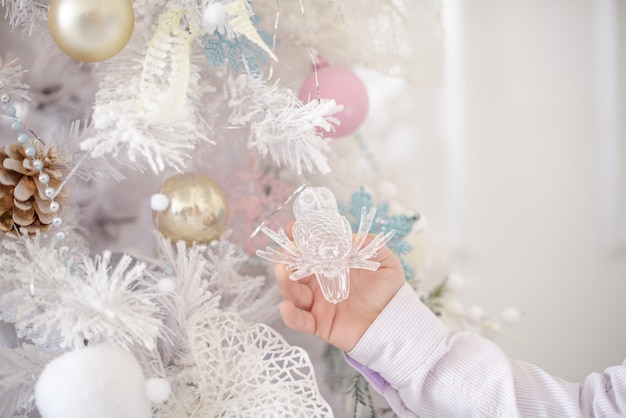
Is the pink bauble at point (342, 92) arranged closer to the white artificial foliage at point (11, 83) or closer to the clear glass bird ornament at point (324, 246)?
the clear glass bird ornament at point (324, 246)

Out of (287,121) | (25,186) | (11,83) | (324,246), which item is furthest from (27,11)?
(324,246)

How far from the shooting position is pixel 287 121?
0.58 metres

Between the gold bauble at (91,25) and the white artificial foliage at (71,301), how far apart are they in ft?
0.66

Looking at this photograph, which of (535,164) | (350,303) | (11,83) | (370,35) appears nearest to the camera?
(11,83)

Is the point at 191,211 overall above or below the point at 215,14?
below

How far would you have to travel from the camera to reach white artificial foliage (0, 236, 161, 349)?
19.1 inches

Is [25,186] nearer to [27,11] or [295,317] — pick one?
[27,11]

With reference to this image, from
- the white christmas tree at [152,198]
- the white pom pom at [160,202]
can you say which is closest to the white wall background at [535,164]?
the white christmas tree at [152,198]

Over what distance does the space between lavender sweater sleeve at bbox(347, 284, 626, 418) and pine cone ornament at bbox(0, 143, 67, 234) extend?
0.39 metres

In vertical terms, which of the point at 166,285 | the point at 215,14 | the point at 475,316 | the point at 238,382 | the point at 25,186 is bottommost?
the point at 475,316

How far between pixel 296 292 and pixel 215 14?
0.33 m

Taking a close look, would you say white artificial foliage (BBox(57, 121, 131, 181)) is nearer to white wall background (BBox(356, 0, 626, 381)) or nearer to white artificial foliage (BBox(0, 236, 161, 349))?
white artificial foliage (BBox(0, 236, 161, 349))

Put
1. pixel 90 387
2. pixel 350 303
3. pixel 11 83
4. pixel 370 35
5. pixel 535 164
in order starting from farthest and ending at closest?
pixel 535 164 → pixel 370 35 → pixel 350 303 → pixel 11 83 → pixel 90 387

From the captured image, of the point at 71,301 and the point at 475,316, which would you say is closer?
the point at 71,301
